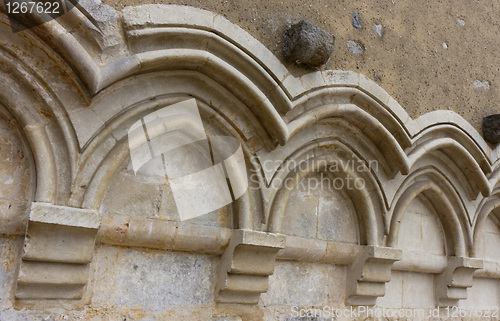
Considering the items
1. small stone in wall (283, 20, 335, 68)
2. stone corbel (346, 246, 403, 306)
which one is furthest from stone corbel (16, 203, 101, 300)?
stone corbel (346, 246, 403, 306)

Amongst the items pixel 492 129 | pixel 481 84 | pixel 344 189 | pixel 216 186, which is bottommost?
pixel 216 186

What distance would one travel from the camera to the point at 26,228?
2113mm

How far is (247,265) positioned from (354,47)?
1.74 meters

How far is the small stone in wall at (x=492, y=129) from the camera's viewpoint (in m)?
3.80

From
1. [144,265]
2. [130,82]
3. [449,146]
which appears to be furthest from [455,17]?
[144,265]

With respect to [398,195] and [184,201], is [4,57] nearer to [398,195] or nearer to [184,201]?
[184,201]

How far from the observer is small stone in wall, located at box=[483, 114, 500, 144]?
3.80m

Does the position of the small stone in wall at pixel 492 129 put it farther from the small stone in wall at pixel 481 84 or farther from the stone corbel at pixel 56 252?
the stone corbel at pixel 56 252

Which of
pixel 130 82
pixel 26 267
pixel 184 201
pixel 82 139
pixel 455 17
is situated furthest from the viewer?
pixel 455 17

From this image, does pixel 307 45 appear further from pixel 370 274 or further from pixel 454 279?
pixel 454 279

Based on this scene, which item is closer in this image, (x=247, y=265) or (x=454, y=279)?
(x=247, y=265)

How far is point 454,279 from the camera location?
3.70 m

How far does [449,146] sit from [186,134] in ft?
7.04

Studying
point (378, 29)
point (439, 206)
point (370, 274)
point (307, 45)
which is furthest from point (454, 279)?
point (307, 45)
